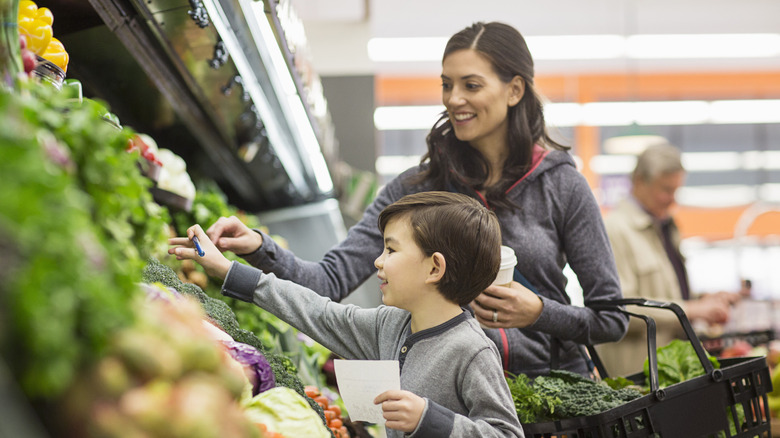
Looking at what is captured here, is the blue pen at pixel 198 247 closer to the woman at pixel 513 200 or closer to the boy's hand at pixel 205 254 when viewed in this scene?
the boy's hand at pixel 205 254

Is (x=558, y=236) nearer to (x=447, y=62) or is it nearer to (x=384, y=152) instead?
(x=447, y=62)

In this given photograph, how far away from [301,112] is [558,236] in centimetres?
Answer: 123

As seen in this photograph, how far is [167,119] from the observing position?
2826 millimetres

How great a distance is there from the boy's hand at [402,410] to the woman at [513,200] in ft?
2.23

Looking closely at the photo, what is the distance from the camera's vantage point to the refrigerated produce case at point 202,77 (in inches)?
73.7

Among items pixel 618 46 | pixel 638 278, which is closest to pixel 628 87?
pixel 618 46

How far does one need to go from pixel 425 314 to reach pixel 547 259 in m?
0.60

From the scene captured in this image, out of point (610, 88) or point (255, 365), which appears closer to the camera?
point (255, 365)

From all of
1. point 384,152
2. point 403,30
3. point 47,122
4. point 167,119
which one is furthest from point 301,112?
point 384,152

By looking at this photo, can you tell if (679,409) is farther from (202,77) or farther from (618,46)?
(618,46)

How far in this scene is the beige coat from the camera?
364cm

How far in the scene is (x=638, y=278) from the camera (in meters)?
3.92

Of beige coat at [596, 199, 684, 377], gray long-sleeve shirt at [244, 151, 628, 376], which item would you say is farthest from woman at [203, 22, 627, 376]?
beige coat at [596, 199, 684, 377]

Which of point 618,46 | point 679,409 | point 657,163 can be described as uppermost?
point 618,46
